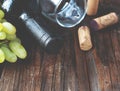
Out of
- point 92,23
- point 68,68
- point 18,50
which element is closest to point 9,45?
point 18,50

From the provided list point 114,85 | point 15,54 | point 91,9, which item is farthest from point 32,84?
point 91,9

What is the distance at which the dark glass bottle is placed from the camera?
0.95m

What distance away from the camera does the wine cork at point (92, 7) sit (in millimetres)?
1093

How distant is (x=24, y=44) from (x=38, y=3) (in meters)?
0.18

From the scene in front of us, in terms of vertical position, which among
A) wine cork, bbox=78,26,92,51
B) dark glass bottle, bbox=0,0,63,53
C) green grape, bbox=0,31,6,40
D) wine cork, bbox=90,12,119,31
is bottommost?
wine cork, bbox=90,12,119,31

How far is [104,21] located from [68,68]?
0.90ft

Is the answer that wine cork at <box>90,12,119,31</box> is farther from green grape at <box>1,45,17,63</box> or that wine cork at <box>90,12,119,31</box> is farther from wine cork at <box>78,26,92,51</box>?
green grape at <box>1,45,17,63</box>

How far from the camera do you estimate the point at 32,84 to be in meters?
0.87

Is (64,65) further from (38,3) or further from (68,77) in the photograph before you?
(38,3)

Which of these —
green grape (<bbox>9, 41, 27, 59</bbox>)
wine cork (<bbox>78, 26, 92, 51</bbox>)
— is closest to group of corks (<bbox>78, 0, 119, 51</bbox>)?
wine cork (<bbox>78, 26, 92, 51</bbox>)

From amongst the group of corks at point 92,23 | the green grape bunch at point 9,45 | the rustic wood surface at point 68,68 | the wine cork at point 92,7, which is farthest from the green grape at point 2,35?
the wine cork at point 92,7

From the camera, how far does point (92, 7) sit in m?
1.11

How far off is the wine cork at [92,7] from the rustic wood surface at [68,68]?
13 cm

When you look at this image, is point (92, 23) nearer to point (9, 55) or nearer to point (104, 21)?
point (104, 21)
